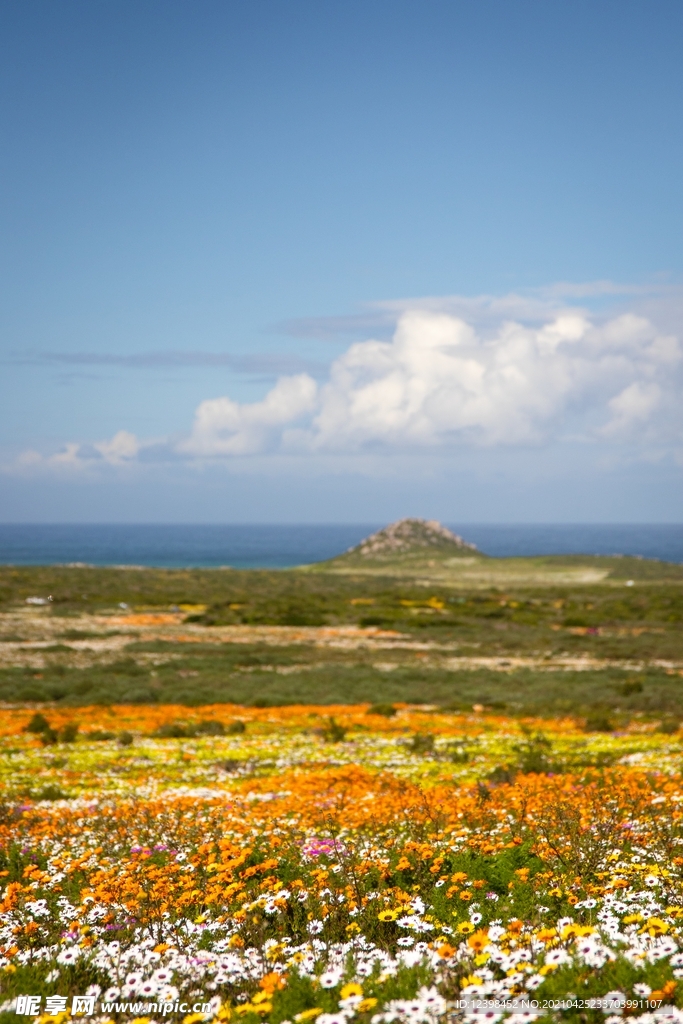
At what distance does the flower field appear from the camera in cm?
488

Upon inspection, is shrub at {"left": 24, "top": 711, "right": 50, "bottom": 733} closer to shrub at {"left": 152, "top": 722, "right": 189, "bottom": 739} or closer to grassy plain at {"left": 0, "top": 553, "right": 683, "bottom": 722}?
shrub at {"left": 152, "top": 722, "right": 189, "bottom": 739}

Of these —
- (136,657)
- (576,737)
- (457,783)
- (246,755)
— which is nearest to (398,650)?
(136,657)

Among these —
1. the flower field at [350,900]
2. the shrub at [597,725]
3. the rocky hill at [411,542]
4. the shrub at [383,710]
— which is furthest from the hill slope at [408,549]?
the flower field at [350,900]

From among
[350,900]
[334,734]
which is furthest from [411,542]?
[350,900]

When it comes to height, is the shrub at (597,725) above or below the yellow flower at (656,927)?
below

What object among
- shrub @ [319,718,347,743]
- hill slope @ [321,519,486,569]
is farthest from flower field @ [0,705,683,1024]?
hill slope @ [321,519,486,569]

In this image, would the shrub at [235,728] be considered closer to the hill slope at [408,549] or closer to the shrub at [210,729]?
the shrub at [210,729]

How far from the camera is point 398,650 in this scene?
48.6 meters

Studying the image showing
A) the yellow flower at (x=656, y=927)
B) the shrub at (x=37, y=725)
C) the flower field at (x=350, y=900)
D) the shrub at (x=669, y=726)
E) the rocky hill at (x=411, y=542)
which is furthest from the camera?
the rocky hill at (x=411, y=542)

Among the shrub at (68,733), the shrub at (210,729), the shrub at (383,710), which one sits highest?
the shrub at (68,733)

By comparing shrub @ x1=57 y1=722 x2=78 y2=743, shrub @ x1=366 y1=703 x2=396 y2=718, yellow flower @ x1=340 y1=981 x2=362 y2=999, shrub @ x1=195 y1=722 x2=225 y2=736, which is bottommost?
shrub @ x1=366 y1=703 x2=396 y2=718

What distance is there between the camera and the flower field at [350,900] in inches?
192

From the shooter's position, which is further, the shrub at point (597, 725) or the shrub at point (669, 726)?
the shrub at point (597, 725)

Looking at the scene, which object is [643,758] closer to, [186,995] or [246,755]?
[246,755]
